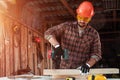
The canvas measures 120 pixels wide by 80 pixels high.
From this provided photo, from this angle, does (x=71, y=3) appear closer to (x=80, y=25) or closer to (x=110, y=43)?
(x=80, y=25)

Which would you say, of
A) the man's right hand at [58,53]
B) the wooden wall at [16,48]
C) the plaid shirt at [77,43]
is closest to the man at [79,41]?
the plaid shirt at [77,43]

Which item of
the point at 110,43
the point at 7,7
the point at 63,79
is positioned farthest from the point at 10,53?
the point at 110,43

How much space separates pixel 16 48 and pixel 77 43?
4.35 m

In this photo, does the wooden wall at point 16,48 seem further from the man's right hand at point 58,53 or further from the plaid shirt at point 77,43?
the man's right hand at point 58,53

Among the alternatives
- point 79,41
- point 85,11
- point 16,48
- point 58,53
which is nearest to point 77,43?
point 79,41

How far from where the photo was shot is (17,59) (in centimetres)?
970

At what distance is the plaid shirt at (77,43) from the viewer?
547 cm

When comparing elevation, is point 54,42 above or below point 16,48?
above

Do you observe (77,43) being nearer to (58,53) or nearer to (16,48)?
(58,53)

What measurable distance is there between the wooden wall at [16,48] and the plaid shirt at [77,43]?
312 centimetres

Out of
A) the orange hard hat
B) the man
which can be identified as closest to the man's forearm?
the man

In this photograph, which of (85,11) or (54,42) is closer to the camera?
(54,42)

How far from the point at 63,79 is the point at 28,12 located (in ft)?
22.2

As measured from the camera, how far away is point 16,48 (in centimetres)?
959
